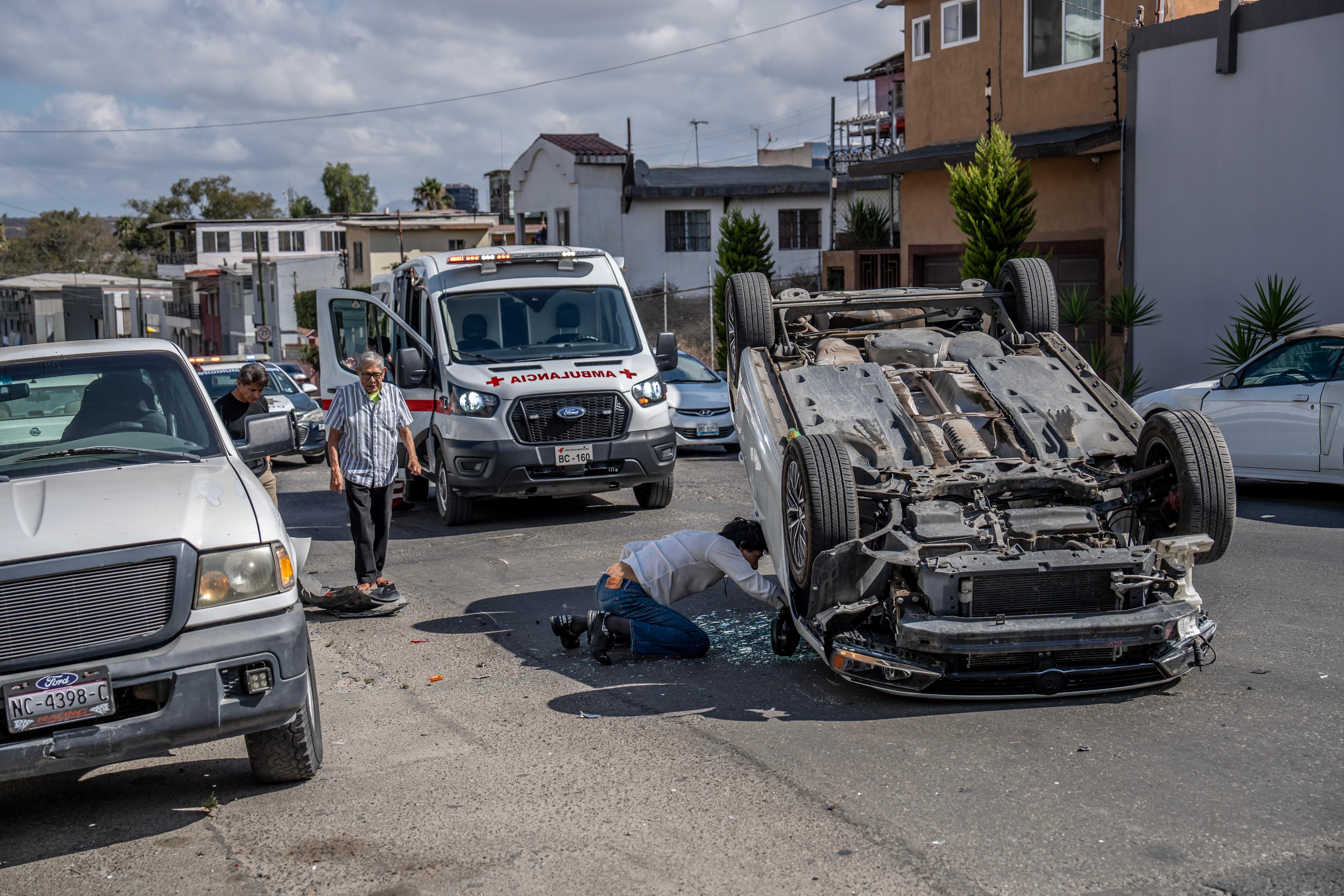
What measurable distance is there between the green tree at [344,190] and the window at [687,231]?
Result: 177 feet

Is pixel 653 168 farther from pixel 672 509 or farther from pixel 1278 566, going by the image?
pixel 1278 566

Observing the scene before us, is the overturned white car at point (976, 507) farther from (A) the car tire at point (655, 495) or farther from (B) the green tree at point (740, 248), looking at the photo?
(B) the green tree at point (740, 248)

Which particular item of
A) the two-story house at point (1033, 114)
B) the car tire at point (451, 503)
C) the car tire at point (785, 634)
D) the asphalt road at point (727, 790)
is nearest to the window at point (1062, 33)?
the two-story house at point (1033, 114)

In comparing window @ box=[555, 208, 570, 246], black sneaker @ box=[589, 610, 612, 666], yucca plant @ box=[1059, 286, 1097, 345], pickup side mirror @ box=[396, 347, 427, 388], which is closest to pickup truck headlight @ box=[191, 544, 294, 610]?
black sneaker @ box=[589, 610, 612, 666]

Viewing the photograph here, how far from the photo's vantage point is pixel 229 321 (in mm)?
61938

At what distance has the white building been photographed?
3512cm

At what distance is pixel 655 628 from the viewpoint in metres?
6.75

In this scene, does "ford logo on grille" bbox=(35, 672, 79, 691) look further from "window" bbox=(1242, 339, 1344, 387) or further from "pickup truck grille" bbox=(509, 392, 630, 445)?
"window" bbox=(1242, 339, 1344, 387)

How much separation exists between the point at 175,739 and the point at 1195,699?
4.44 metres

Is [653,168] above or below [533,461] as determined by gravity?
above

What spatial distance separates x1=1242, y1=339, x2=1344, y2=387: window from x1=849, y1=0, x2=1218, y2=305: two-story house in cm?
663

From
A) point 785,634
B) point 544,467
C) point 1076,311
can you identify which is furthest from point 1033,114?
point 785,634

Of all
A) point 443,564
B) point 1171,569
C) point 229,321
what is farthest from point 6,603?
point 229,321

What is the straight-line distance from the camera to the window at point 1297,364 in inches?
410
